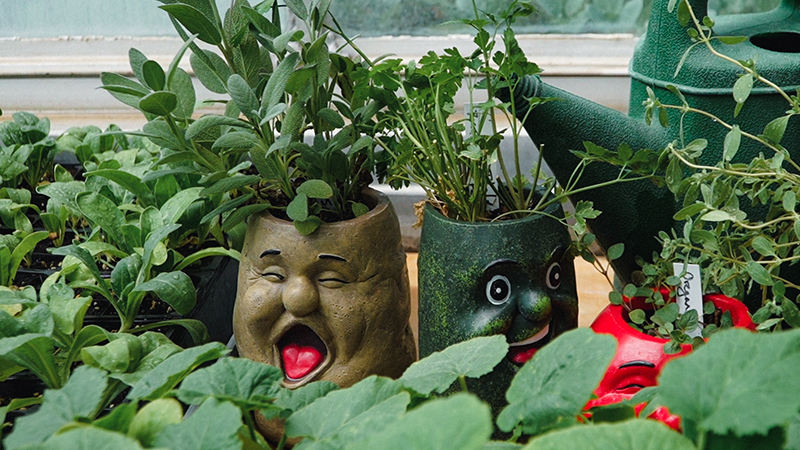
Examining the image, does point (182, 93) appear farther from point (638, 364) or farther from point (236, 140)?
point (638, 364)

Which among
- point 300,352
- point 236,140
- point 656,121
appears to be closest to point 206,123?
point 236,140

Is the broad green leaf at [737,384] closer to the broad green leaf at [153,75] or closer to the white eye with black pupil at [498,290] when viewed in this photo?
the white eye with black pupil at [498,290]

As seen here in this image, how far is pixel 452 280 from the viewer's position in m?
0.67

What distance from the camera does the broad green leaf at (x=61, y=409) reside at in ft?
1.11

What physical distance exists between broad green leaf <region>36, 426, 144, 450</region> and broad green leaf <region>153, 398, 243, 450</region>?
4 cm

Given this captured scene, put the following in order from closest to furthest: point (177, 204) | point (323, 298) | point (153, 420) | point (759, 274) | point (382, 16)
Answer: point (153, 420) → point (759, 274) → point (323, 298) → point (177, 204) → point (382, 16)

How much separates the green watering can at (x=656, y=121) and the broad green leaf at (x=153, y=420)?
0.46 metres

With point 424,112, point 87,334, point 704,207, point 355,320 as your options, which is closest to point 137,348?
point 87,334

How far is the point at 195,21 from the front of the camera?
2.15ft

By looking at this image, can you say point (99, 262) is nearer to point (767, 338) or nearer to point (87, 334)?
point (87, 334)

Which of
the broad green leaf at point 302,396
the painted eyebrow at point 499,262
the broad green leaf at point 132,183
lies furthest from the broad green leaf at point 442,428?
the broad green leaf at point 132,183

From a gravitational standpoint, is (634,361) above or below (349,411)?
below

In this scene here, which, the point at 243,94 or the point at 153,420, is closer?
the point at 153,420

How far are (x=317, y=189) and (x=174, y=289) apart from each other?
0.56 feet
